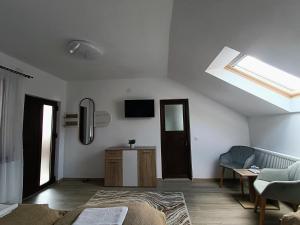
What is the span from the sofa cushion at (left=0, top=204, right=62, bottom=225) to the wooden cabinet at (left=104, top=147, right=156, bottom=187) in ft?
7.90

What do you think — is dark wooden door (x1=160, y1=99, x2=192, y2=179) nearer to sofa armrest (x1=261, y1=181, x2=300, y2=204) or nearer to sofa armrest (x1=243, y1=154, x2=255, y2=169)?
sofa armrest (x1=243, y1=154, x2=255, y2=169)

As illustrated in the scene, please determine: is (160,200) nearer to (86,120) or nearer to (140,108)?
(140,108)

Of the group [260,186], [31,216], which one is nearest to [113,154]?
[31,216]

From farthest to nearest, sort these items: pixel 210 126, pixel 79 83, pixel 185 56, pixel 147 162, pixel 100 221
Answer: pixel 79 83
pixel 210 126
pixel 147 162
pixel 185 56
pixel 100 221

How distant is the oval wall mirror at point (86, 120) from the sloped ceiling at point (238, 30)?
2.70 metres

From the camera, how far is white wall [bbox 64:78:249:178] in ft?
13.9

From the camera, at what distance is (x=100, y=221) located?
1.26 m

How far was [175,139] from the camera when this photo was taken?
14.4 feet

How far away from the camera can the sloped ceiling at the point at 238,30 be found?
4.59ft

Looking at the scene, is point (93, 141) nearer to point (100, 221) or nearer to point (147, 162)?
point (147, 162)

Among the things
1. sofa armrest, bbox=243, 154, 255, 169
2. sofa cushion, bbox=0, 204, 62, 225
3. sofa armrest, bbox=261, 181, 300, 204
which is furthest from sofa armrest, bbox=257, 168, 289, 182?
sofa cushion, bbox=0, 204, 62, 225

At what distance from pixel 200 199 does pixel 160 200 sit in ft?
2.42

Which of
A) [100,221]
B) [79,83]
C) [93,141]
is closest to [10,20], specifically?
[100,221]

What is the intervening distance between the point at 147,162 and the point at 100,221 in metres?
2.60
